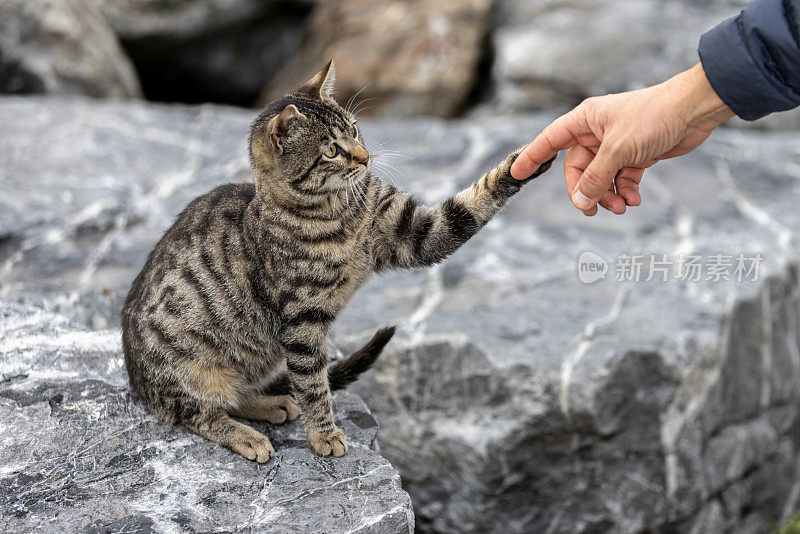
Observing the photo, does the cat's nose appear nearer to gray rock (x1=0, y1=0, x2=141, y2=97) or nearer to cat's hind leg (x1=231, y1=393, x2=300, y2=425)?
cat's hind leg (x1=231, y1=393, x2=300, y2=425)

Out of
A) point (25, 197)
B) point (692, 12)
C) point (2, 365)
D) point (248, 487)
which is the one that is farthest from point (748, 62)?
point (692, 12)

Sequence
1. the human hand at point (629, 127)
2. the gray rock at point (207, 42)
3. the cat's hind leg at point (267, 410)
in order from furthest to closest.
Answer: the gray rock at point (207, 42)
the cat's hind leg at point (267, 410)
the human hand at point (629, 127)

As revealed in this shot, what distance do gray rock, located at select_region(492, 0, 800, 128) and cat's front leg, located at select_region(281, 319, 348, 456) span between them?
4.90 m

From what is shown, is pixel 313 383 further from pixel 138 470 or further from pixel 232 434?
A: pixel 138 470

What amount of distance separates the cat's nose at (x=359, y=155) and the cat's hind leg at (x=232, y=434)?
3.28 ft

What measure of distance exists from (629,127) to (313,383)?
1303mm

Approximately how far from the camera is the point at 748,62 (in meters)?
2.28

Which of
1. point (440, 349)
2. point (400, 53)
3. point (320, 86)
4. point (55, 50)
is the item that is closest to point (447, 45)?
point (400, 53)

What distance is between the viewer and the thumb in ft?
7.74

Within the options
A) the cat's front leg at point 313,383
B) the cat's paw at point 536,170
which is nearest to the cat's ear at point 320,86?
the cat's paw at point 536,170

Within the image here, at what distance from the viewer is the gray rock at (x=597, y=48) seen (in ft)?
21.7

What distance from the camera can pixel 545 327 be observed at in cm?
385

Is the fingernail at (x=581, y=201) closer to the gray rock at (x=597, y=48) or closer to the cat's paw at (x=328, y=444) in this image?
the cat's paw at (x=328, y=444)

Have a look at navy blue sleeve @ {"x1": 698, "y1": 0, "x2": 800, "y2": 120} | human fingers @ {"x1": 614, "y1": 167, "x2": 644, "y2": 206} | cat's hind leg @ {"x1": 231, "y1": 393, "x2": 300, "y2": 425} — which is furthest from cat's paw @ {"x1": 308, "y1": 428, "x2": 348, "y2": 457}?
navy blue sleeve @ {"x1": 698, "y1": 0, "x2": 800, "y2": 120}
